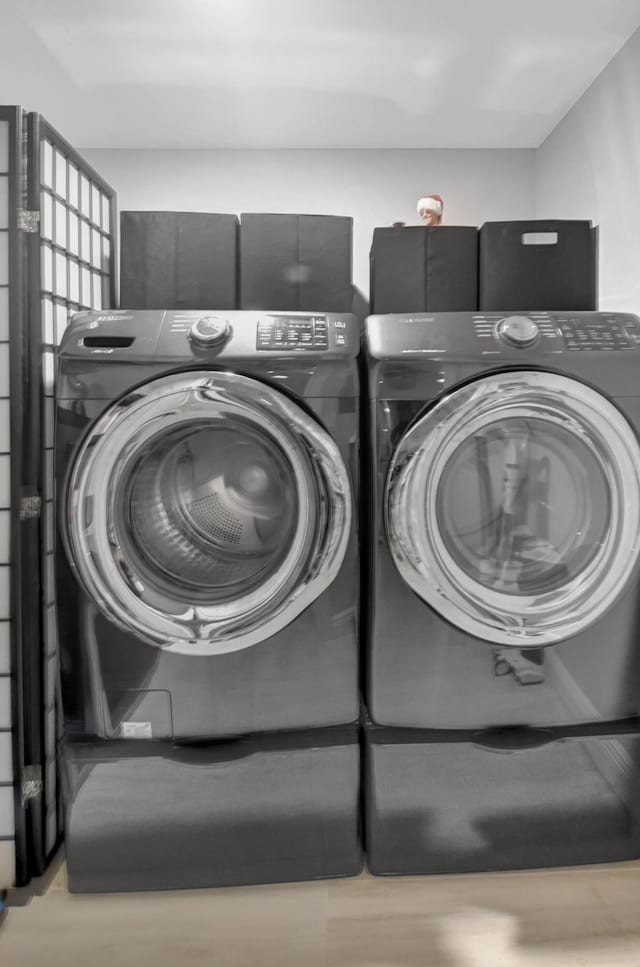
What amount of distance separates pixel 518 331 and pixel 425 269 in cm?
62

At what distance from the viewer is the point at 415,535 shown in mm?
1284

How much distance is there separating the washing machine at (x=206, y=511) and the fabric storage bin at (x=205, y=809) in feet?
0.17

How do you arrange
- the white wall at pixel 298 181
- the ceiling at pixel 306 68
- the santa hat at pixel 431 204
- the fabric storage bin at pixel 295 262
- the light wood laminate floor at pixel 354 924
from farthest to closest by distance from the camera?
1. the white wall at pixel 298 181
2. the santa hat at pixel 431 204
3. the fabric storage bin at pixel 295 262
4. the ceiling at pixel 306 68
5. the light wood laminate floor at pixel 354 924

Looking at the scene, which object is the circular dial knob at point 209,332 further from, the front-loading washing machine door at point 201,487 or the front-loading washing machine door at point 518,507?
the front-loading washing machine door at point 518,507

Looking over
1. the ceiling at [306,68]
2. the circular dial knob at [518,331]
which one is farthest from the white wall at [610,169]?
the circular dial knob at [518,331]

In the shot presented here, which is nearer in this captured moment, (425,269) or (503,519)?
(503,519)

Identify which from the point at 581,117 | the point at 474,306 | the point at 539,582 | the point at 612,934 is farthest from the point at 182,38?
the point at 612,934

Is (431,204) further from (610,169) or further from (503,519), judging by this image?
(503,519)

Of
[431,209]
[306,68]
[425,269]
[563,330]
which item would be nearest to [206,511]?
[563,330]

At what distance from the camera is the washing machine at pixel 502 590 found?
→ 4.28 feet

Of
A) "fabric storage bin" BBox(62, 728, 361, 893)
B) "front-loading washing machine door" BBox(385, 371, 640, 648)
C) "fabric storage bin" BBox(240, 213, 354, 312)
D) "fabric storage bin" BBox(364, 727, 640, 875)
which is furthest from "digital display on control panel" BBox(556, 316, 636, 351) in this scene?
"fabric storage bin" BBox(62, 728, 361, 893)

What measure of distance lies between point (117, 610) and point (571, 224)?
1632 mm

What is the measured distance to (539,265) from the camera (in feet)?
5.80

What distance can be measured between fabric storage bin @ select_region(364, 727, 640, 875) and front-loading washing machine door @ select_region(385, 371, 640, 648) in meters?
0.29
